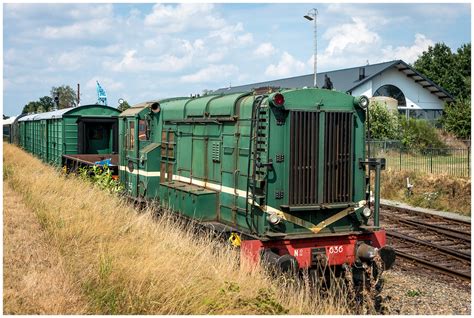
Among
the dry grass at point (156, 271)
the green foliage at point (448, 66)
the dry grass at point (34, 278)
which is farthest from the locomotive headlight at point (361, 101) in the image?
the green foliage at point (448, 66)

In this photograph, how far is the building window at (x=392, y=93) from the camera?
4206cm

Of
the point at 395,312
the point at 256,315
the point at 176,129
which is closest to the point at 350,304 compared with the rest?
the point at 395,312

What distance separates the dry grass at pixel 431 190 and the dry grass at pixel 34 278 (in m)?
13.4

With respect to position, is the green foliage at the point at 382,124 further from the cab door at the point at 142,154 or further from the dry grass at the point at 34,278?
the dry grass at the point at 34,278

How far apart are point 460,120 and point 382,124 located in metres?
7.37

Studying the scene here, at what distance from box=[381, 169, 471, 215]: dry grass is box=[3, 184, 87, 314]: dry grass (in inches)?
528

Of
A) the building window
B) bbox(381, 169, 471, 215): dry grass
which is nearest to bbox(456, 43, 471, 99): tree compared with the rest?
Result: the building window

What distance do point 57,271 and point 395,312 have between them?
15.9 ft

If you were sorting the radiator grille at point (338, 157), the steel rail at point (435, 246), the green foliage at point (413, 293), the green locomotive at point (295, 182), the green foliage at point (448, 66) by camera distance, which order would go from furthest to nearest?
the green foliage at point (448, 66) → the steel rail at point (435, 246) → the green foliage at point (413, 293) → the radiator grille at point (338, 157) → the green locomotive at point (295, 182)

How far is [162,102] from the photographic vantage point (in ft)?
40.9

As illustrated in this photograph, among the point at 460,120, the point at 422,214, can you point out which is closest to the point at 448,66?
the point at 460,120

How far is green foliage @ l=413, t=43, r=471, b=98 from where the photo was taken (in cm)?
6097

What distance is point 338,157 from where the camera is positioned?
8.49 m

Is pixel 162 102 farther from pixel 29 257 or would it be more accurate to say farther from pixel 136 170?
pixel 29 257
